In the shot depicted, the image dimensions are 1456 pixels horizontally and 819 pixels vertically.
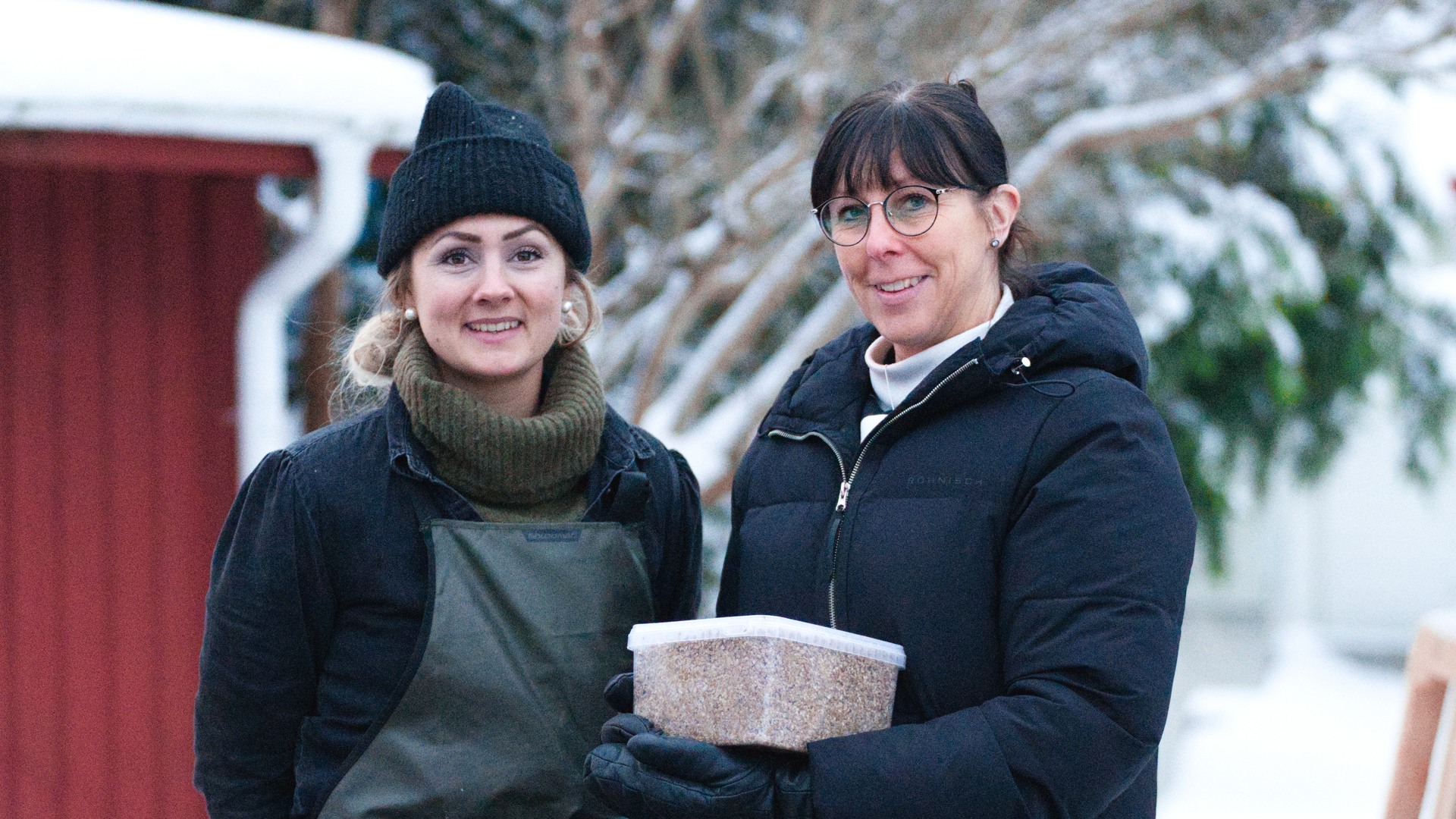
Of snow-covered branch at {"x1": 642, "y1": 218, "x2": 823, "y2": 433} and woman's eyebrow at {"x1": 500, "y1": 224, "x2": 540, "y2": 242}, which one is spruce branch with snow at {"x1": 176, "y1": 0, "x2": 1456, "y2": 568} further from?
woman's eyebrow at {"x1": 500, "y1": 224, "x2": 540, "y2": 242}

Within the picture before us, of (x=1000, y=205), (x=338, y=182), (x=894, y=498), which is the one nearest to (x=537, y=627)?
(x=894, y=498)

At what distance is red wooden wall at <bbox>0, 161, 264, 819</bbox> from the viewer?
3492mm

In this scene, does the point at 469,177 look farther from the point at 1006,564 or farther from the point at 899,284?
the point at 1006,564

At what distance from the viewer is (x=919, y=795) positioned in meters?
1.52

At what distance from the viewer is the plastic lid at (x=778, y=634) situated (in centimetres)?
155

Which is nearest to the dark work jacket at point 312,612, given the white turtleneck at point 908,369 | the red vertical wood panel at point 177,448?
the white turtleneck at point 908,369

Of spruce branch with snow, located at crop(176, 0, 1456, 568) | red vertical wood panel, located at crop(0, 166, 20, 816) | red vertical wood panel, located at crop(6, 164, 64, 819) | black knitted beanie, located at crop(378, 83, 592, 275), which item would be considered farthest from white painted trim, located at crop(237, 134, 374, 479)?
spruce branch with snow, located at crop(176, 0, 1456, 568)

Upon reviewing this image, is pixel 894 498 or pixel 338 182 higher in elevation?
pixel 338 182

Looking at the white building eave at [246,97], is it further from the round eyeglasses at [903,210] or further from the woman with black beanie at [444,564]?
the round eyeglasses at [903,210]

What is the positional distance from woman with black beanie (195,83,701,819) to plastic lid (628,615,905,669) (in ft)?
1.07

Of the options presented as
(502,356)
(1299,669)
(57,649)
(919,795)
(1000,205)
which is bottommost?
(1299,669)

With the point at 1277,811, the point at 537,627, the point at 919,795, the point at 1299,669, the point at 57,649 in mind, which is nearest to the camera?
the point at 919,795

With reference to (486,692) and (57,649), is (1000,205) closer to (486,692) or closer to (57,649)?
(486,692)

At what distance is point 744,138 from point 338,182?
497 cm
